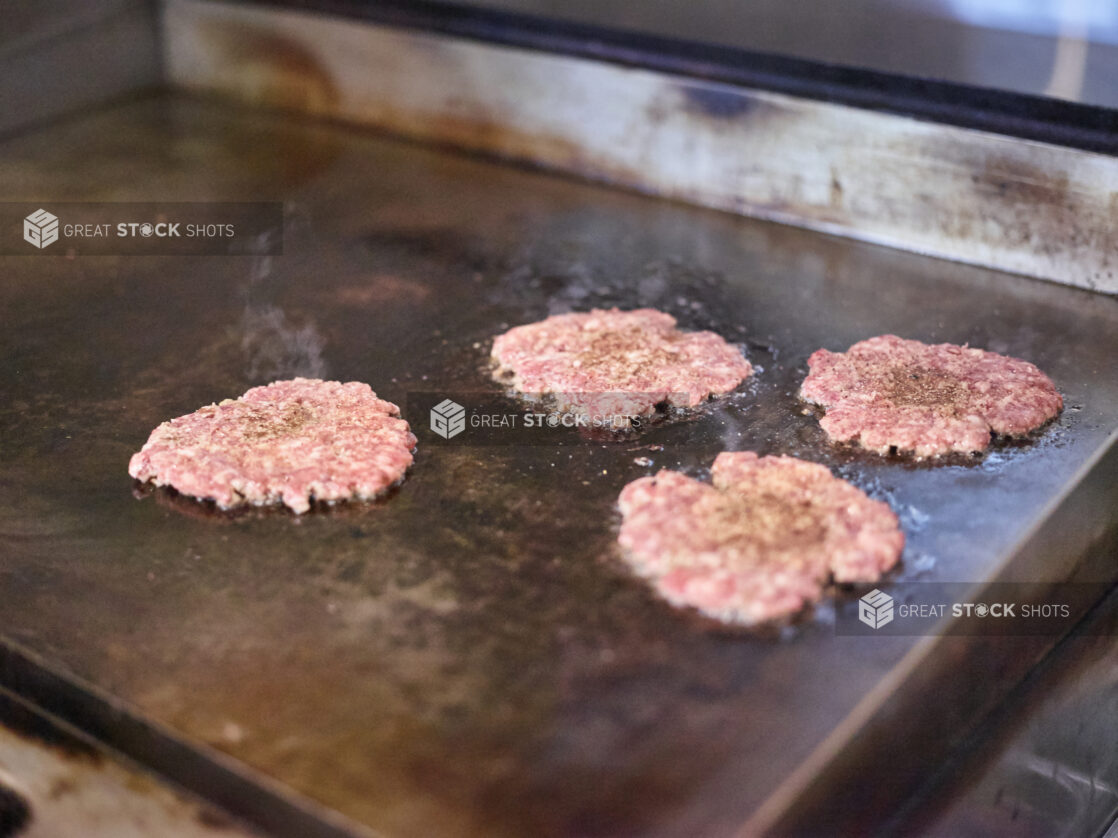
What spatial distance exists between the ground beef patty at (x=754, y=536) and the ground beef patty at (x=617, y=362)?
0.40 meters

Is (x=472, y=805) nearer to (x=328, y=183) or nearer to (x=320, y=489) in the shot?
(x=320, y=489)

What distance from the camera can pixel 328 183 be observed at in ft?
15.1

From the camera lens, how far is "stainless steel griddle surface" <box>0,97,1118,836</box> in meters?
1.95

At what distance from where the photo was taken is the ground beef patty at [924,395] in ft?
9.11
